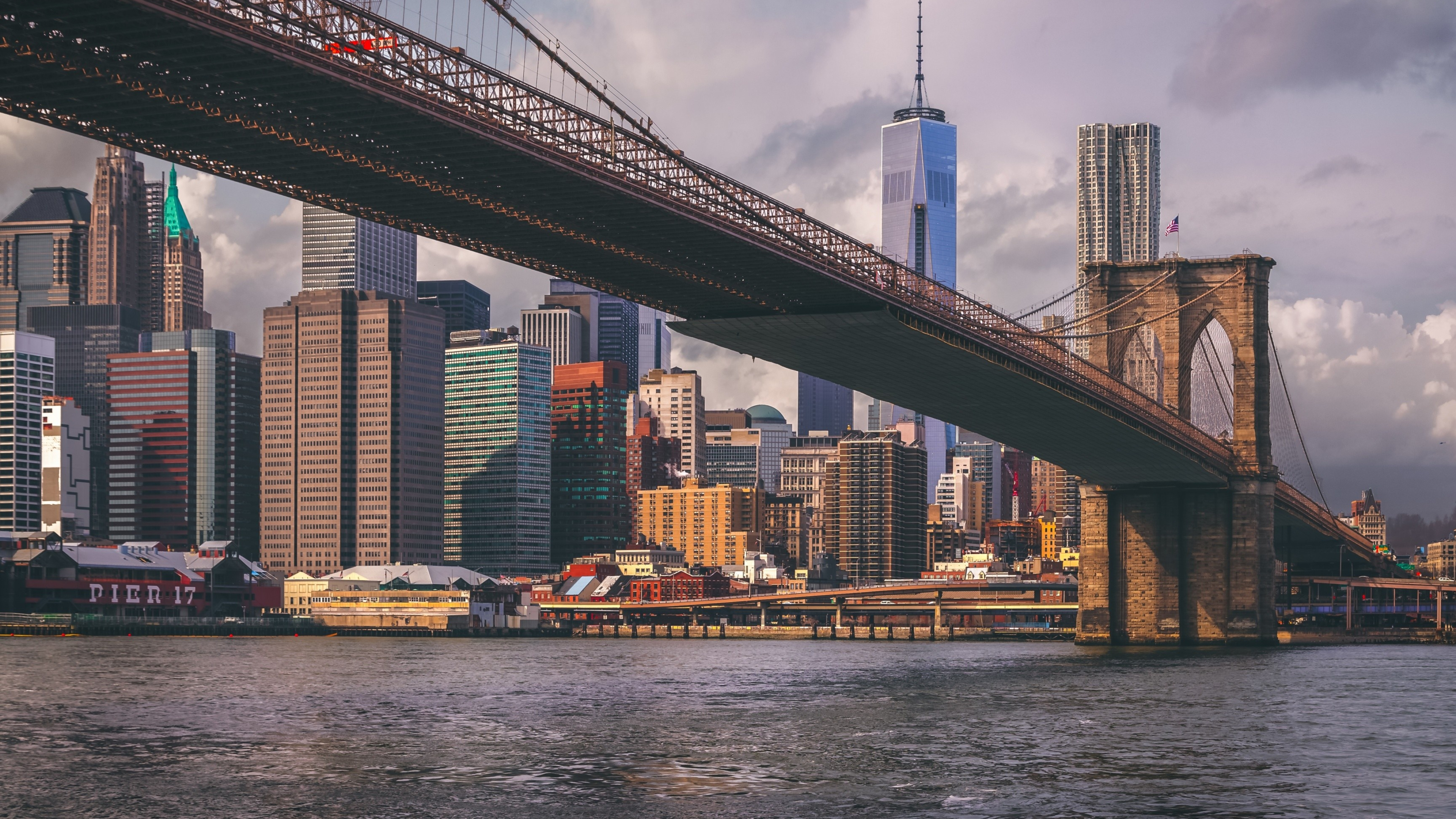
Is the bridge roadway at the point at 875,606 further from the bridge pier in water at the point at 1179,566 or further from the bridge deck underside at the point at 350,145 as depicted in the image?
the bridge deck underside at the point at 350,145

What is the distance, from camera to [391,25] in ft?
132

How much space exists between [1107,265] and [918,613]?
103607mm

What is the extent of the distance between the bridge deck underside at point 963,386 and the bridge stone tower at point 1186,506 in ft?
7.63

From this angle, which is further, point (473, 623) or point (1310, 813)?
point (473, 623)

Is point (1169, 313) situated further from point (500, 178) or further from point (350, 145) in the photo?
point (350, 145)

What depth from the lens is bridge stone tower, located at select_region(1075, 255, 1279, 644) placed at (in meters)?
93.9

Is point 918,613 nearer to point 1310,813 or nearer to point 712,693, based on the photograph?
point 712,693

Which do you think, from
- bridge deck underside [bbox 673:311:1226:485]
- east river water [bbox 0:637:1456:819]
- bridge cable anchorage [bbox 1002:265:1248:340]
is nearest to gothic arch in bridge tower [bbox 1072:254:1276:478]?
bridge cable anchorage [bbox 1002:265:1248:340]

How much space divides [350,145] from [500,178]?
4622mm

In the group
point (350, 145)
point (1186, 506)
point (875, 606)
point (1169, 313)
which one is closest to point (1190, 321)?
point (1169, 313)

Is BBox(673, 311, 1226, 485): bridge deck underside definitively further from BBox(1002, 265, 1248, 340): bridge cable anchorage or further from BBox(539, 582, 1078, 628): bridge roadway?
BBox(539, 582, 1078, 628): bridge roadway

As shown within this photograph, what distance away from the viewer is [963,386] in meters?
78.2

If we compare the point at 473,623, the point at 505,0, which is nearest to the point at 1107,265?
the point at 505,0

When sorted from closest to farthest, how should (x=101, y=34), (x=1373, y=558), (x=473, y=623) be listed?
(x=101, y=34) → (x=1373, y=558) → (x=473, y=623)
